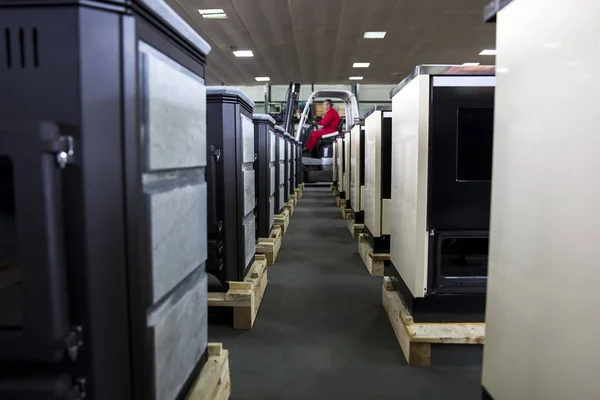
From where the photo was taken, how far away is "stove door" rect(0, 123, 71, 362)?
80 cm

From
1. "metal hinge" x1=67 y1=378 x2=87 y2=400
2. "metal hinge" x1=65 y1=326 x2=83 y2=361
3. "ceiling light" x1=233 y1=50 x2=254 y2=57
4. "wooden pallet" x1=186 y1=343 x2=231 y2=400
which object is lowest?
"wooden pallet" x1=186 y1=343 x2=231 y2=400

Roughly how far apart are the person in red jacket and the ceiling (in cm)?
123

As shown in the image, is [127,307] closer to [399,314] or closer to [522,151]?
[522,151]

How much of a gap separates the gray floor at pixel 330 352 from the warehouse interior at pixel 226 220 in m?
0.01

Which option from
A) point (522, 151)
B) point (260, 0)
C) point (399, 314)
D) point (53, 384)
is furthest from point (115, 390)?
point (260, 0)

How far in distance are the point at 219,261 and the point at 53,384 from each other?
5.55 feet

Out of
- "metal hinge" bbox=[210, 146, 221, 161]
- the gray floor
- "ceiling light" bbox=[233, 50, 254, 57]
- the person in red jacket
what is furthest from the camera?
the person in red jacket

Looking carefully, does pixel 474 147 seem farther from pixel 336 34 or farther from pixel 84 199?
pixel 336 34

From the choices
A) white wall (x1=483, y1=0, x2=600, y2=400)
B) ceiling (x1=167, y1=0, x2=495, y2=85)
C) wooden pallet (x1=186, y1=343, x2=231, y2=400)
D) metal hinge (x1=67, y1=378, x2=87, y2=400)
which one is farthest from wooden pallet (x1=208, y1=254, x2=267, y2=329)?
ceiling (x1=167, y1=0, x2=495, y2=85)

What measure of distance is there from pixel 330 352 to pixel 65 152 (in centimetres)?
184

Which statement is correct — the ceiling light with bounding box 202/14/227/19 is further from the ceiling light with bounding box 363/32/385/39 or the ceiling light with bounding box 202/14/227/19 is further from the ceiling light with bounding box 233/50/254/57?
the ceiling light with bounding box 363/32/385/39

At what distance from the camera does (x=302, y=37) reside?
30.5 feet

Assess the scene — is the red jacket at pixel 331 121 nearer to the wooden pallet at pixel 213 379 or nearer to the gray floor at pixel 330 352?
the gray floor at pixel 330 352

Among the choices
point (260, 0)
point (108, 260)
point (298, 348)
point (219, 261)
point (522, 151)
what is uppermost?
Answer: point (260, 0)
